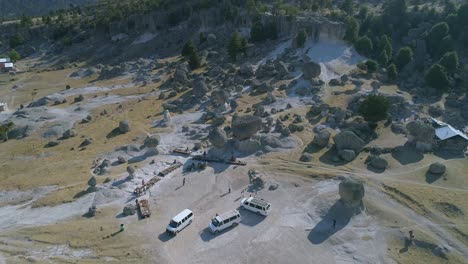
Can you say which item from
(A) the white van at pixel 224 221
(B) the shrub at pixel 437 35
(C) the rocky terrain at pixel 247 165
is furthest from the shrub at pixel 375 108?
(B) the shrub at pixel 437 35

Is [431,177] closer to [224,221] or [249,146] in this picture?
[249,146]

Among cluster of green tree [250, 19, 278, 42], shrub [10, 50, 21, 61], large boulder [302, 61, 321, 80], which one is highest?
cluster of green tree [250, 19, 278, 42]

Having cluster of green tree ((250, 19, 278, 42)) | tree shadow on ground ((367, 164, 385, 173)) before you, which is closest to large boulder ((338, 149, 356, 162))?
tree shadow on ground ((367, 164, 385, 173))

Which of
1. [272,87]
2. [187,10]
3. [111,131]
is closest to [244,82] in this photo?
[272,87]

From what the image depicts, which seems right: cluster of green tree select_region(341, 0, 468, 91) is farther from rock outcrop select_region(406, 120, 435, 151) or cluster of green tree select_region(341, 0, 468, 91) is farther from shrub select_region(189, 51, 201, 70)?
shrub select_region(189, 51, 201, 70)

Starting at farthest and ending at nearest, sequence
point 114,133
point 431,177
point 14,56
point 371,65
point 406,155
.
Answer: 1. point 14,56
2. point 371,65
3. point 114,133
4. point 406,155
5. point 431,177

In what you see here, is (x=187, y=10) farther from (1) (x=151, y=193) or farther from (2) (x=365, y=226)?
(2) (x=365, y=226)

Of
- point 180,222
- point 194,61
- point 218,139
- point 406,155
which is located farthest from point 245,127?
point 194,61
